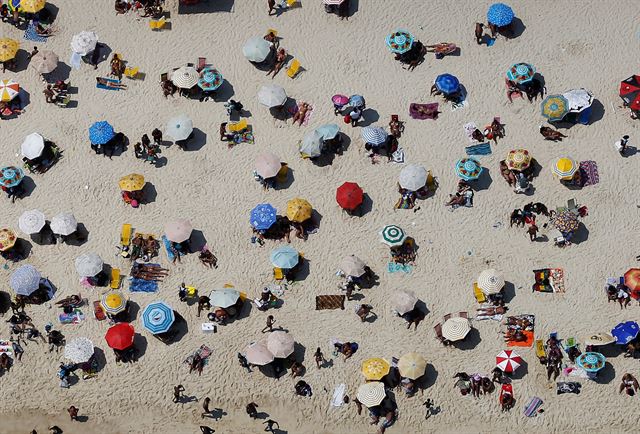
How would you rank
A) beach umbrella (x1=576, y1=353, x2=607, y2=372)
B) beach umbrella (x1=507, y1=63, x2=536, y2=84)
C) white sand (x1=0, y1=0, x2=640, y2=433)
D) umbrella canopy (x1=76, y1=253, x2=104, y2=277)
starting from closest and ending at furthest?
beach umbrella (x1=576, y1=353, x2=607, y2=372) < white sand (x1=0, y1=0, x2=640, y2=433) < umbrella canopy (x1=76, y1=253, x2=104, y2=277) < beach umbrella (x1=507, y1=63, x2=536, y2=84)

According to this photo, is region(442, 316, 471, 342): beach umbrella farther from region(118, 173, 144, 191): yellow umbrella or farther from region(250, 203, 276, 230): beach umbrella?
region(118, 173, 144, 191): yellow umbrella

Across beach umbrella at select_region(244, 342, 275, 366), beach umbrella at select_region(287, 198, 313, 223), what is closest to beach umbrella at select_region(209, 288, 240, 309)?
beach umbrella at select_region(244, 342, 275, 366)

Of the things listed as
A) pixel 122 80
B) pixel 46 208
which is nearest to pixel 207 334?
pixel 46 208

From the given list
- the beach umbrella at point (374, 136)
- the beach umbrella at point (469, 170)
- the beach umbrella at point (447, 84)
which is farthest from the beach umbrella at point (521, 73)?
the beach umbrella at point (374, 136)

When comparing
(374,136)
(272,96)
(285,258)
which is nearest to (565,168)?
(374,136)

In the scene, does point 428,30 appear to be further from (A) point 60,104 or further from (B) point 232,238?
(A) point 60,104
